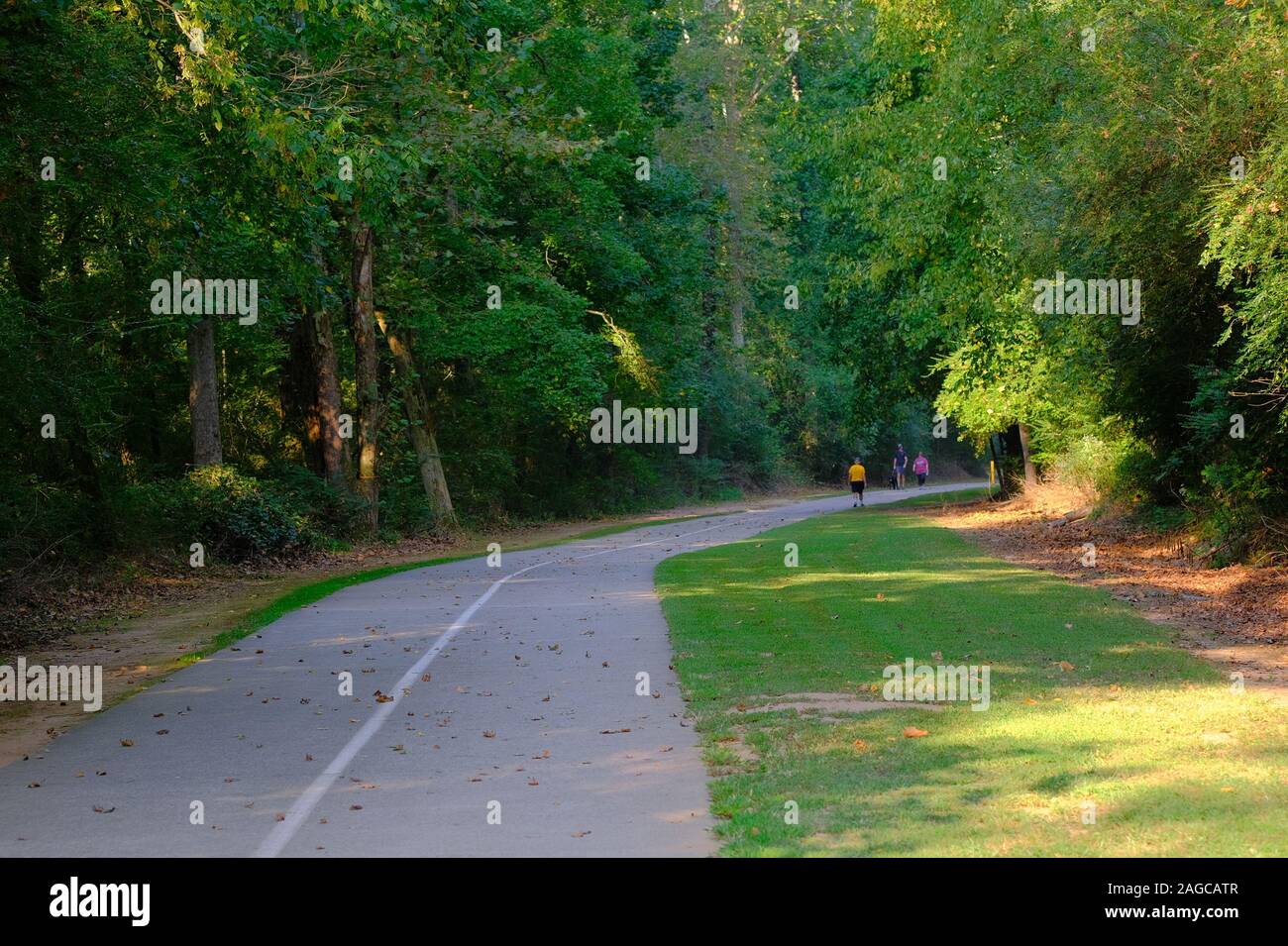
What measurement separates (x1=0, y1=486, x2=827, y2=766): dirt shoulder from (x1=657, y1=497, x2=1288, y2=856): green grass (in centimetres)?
584

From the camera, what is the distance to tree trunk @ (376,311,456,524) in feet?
119

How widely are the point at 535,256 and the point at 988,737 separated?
29.0 meters

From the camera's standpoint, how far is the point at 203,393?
27375 millimetres

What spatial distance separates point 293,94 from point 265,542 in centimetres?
1328

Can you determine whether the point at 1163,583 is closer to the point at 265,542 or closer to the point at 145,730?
the point at 145,730

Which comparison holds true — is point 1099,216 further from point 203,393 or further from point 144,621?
point 203,393

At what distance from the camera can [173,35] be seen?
13633 millimetres

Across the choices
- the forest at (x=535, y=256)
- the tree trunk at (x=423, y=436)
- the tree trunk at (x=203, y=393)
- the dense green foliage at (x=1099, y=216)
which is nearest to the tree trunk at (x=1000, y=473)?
the forest at (x=535, y=256)

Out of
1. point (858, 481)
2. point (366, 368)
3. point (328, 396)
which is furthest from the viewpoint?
point (858, 481)

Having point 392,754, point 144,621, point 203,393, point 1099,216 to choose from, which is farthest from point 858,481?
point 392,754

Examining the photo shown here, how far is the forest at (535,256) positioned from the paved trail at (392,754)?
500 centimetres

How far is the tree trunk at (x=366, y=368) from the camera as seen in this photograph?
107ft

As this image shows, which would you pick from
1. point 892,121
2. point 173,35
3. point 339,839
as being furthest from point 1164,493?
point 339,839

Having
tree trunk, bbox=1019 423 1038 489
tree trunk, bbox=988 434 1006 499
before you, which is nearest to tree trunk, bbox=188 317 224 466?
tree trunk, bbox=1019 423 1038 489
